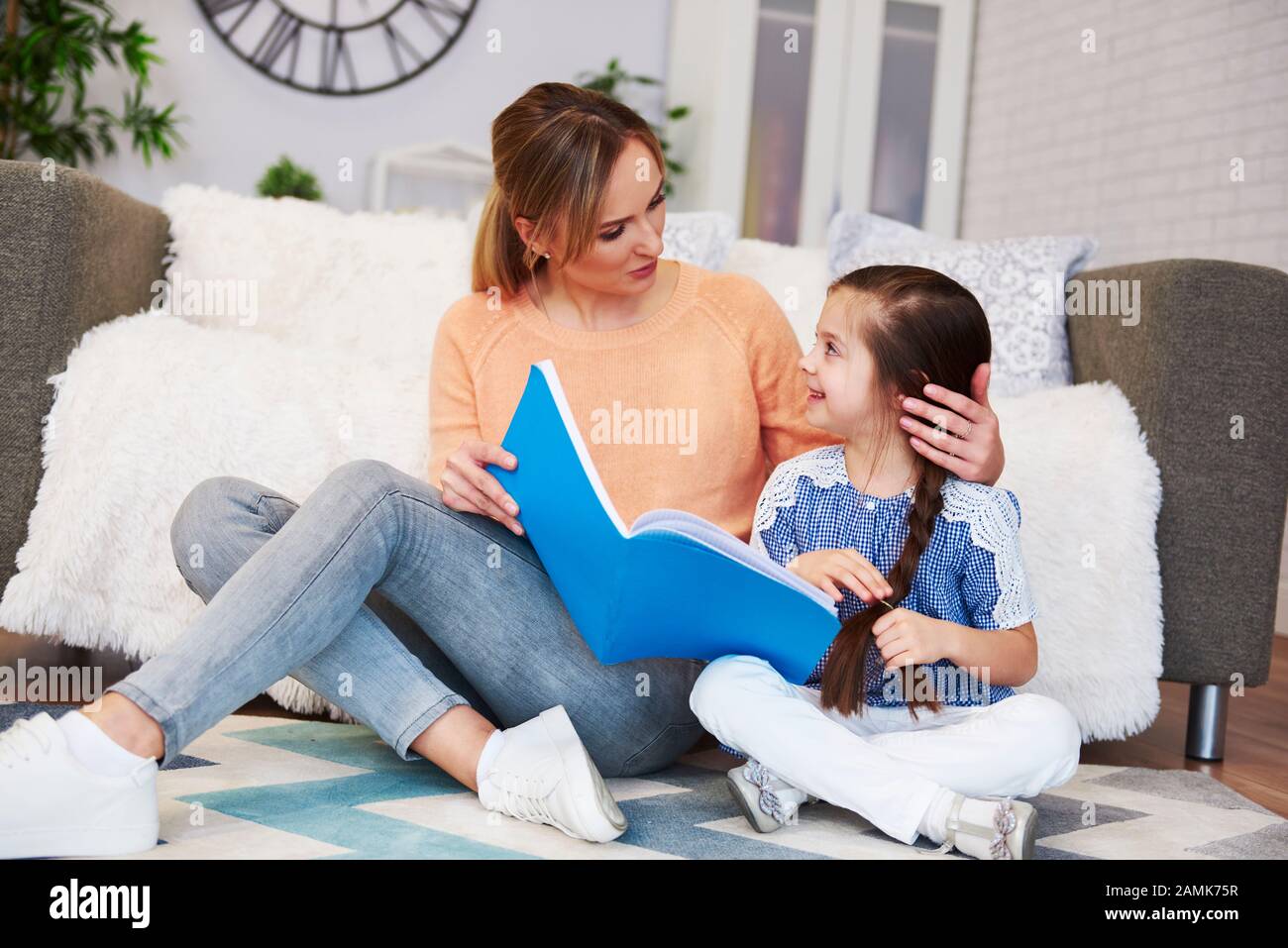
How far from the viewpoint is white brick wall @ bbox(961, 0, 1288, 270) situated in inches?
113

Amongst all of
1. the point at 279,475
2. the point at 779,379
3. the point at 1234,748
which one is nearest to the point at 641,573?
the point at 779,379

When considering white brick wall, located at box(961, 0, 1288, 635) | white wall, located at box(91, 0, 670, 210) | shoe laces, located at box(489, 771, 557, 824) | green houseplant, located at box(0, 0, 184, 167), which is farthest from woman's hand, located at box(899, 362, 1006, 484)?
white wall, located at box(91, 0, 670, 210)

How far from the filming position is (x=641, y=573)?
2.98 feet

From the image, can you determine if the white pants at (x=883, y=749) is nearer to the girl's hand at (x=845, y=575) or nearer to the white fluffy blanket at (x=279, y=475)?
the girl's hand at (x=845, y=575)

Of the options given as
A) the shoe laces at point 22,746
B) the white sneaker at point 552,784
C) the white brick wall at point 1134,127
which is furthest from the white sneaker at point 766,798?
the white brick wall at point 1134,127

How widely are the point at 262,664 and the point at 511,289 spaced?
0.51 meters

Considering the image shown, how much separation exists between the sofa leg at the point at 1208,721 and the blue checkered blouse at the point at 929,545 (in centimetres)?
54

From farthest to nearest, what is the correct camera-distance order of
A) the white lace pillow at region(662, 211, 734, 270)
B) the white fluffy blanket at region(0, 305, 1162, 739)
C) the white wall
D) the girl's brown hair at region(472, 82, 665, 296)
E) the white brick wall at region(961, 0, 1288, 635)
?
the white wall
the white brick wall at region(961, 0, 1288, 635)
the white lace pillow at region(662, 211, 734, 270)
the white fluffy blanket at region(0, 305, 1162, 739)
the girl's brown hair at region(472, 82, 665, 296)

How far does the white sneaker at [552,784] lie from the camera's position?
3.12ft

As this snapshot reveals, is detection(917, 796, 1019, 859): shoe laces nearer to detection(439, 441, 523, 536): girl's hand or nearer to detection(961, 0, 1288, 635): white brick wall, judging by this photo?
detection(439, 441, 523, 536): girl's hand

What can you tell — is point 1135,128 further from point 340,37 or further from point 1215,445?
point 340,37

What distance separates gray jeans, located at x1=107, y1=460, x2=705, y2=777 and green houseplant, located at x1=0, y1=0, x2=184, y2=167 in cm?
256

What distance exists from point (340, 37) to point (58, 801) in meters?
3.33
